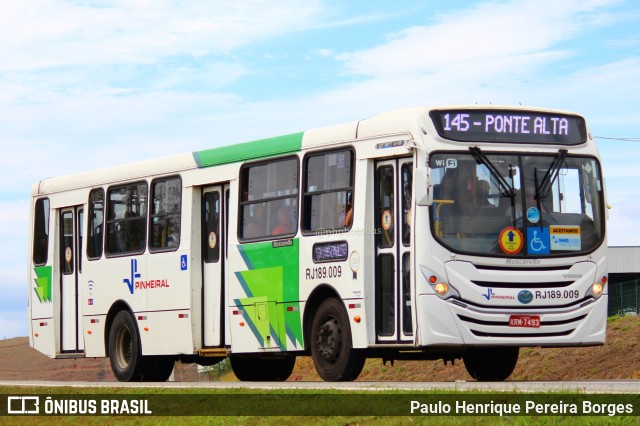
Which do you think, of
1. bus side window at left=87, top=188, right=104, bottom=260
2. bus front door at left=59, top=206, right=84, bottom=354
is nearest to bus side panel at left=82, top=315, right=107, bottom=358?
bus front door at left=59, top=206, right=84, bottom=354

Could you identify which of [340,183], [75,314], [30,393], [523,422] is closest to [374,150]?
[340,183]

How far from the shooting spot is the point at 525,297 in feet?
56.2

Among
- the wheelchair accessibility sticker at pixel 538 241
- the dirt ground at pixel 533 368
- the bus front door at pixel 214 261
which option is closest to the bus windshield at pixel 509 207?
the wheelchair accessibility sticker at pixel 538 241

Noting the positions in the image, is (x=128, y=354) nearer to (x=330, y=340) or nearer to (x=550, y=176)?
(x=330, y=340)

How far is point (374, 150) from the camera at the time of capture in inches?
700

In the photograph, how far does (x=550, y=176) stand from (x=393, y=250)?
84.0 inches

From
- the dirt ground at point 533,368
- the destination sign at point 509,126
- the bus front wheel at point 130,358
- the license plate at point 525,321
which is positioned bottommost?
the dirt ground at point 533,368

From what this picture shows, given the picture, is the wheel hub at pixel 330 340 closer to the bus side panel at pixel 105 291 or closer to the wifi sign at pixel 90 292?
the bus side panel at pixel 105 291

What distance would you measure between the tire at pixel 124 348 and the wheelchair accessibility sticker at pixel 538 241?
804cm

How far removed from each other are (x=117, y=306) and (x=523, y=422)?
530 inches

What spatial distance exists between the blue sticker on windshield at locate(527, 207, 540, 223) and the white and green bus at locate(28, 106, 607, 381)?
0.07 ft

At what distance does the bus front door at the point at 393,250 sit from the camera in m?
17.3

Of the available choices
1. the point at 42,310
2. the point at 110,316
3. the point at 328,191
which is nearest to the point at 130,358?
the point at 110,316

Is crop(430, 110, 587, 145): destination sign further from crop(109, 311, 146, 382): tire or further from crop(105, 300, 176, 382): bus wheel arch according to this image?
crop(109, 311, 146, 382): tire
